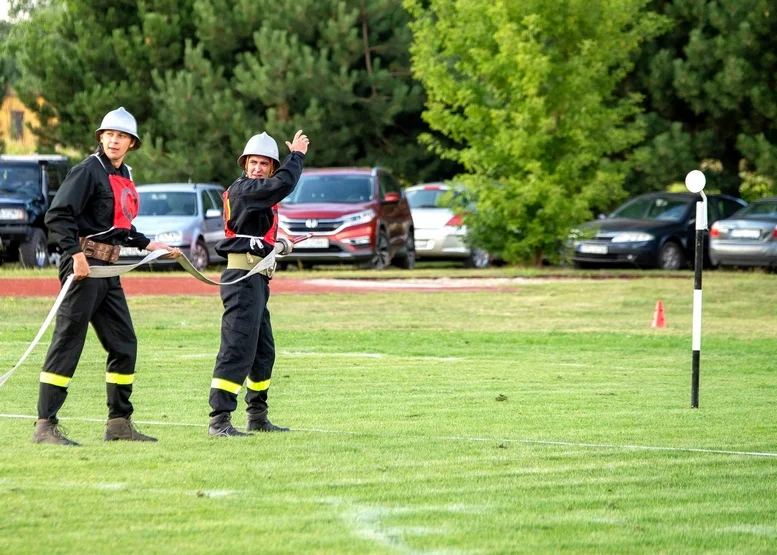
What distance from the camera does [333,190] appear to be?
97.0ft

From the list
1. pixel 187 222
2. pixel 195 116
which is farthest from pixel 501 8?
pixel 195 116

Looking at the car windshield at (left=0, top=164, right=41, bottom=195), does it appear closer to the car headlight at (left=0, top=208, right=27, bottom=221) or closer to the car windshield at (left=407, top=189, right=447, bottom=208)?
the car headlight at (left=0, top=208, right=27, bottom=221)

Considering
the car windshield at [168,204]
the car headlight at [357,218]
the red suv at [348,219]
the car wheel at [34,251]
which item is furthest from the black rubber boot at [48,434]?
the car windshield at [168,204]

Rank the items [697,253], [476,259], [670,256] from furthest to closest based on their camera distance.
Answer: [476,259]
[670,256]
[697,253]

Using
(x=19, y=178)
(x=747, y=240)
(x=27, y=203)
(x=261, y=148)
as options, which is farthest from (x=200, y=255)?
(x=261, y=148)

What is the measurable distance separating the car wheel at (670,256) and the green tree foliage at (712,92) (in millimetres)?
4460

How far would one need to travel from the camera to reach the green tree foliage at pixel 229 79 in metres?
38.4

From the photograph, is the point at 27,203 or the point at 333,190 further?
the point at 333,190

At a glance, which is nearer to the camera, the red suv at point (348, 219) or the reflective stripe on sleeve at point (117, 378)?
the reflective stripe on sleeve at point (117, 378)

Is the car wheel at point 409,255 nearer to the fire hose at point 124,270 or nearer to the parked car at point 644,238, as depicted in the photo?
the parked car at point 644,238

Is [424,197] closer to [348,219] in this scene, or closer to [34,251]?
[348,219]

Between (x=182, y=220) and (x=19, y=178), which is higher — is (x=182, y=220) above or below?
below

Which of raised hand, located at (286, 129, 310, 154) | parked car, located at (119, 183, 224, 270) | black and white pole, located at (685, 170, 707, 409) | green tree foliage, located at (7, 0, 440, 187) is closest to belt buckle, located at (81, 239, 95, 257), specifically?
raised hand, located at (286, 129, 310, 154)

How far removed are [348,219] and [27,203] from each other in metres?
5.81
